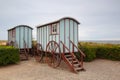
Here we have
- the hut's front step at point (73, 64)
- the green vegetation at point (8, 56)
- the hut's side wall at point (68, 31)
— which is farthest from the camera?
the green vegetation at point (8, 56)

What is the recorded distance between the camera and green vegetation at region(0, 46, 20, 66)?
498 inches

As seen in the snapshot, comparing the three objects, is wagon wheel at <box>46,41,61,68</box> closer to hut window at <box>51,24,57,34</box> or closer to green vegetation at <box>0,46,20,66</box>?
hut window at <box>51,24,57,34</box>

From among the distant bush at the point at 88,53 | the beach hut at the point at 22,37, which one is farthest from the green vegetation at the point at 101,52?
the beach hut at the point at 22,37

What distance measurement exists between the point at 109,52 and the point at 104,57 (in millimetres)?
840

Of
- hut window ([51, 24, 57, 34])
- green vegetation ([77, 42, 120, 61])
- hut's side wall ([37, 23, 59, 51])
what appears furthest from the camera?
green vegetation ([77, 42, 120, 61])

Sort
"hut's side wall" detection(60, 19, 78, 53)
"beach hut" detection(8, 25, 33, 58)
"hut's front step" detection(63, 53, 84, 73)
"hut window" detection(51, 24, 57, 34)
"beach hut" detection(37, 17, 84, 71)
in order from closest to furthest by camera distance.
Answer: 1. "hut's front step" detection(63, 53, 84, 73)
2. "beach hut" detection(37, 17, 84, 71)
3. "hut's side wall" detection(60, 19, 78, 53)
4. "hut window" detection(51, 24, 57, 34)
5. "beach hut" detection(8, 25, 33, 58)

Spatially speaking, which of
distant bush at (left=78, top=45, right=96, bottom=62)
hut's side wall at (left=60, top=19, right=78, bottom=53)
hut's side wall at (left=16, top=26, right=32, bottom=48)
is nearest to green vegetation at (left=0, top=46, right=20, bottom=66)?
hut's side wall at (left=60, top=19, right=78, bottom=53)

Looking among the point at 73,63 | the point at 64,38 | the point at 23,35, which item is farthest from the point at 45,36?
the point at 73,63

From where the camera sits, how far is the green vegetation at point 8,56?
1264 centimetres

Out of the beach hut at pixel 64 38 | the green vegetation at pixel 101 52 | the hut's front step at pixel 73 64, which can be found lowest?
the hut's front step at pixel 73 64

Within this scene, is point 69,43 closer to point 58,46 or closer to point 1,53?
point 58,46

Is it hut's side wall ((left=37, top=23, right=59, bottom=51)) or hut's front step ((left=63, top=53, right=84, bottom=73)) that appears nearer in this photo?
hut's front step ((left=63, top=53, right=84, bottom=73))

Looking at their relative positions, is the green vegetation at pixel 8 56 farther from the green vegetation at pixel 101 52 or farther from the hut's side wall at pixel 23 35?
the green vegetation at pixel 101 52

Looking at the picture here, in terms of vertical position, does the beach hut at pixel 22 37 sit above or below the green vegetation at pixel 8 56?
above
